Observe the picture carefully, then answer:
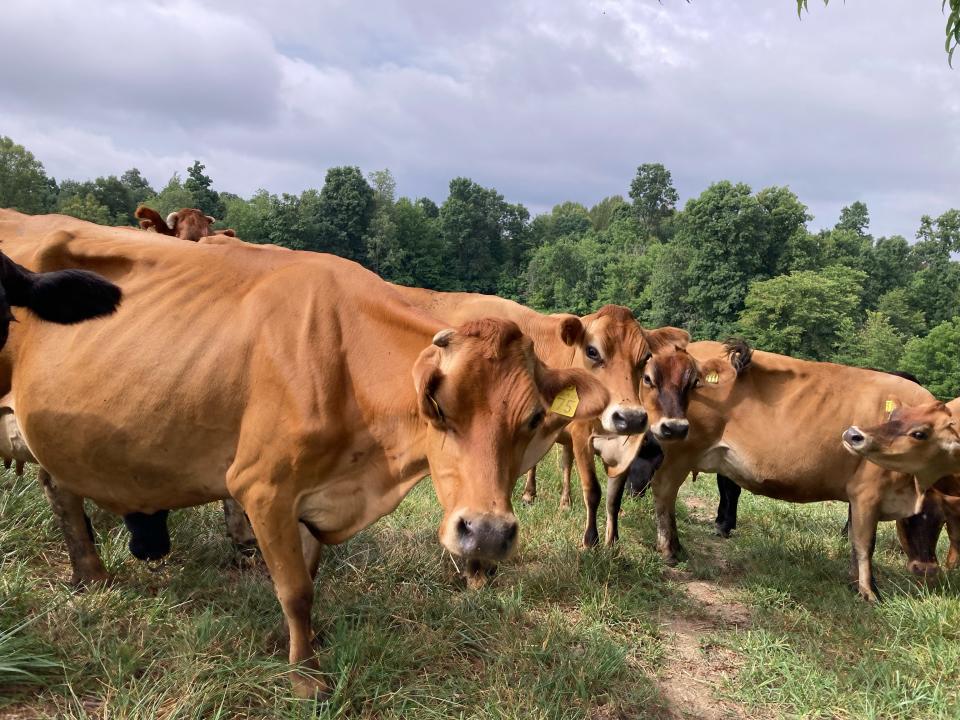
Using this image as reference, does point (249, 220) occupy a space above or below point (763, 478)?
above

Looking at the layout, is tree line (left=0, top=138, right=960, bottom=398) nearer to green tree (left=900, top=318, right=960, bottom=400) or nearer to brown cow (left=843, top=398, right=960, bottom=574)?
green tree (left=900, top=318, right=960, bottom=400)

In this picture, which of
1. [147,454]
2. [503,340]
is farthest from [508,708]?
[147,454]

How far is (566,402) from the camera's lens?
3219mm

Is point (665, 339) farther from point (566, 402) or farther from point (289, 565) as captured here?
point (289, 565)

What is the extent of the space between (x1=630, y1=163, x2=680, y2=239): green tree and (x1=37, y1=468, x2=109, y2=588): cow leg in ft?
384

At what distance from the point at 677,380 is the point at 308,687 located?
429 centimetres

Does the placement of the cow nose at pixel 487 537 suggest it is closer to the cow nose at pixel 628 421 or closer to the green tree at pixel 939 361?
the cow nose at pixel 628 421

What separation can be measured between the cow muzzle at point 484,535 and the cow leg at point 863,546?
4698mm

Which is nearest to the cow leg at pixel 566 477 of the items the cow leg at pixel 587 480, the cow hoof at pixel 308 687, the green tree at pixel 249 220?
the cow leg at pixel 587 480

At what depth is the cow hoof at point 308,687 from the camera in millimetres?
3221

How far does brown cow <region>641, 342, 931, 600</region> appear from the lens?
615 centimetres

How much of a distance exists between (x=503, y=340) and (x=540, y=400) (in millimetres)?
356

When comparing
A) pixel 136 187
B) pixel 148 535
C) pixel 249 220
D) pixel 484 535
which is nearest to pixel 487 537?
pixel 484 535

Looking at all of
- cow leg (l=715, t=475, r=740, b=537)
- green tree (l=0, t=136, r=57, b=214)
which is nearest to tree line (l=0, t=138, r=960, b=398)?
green tree (l=0, t=136, r=57, b=214)
